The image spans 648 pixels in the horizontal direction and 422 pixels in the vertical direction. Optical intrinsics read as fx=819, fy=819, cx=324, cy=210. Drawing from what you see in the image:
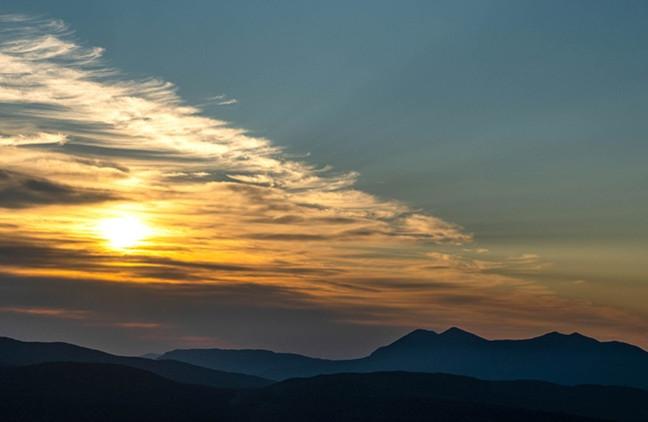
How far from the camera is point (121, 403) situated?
18888 cm

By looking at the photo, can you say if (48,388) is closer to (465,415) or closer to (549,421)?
(465,415)

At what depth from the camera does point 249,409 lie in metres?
191

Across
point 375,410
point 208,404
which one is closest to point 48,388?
point 208,404

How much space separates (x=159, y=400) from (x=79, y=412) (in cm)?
2208

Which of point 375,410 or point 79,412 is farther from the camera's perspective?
point 375,410

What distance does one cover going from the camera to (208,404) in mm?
195125

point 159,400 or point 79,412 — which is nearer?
point 79,412

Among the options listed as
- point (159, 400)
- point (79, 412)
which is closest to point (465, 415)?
point (159, 400)

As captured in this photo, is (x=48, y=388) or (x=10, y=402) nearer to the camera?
(x=10, y=402)

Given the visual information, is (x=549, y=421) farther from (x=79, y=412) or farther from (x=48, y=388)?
(x=48, y=388)

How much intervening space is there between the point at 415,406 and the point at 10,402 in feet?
303

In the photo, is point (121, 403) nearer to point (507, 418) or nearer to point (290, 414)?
point (290, 414)

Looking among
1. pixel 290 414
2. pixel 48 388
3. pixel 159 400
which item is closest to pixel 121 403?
pixel 159 400

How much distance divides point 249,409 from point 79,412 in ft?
126
